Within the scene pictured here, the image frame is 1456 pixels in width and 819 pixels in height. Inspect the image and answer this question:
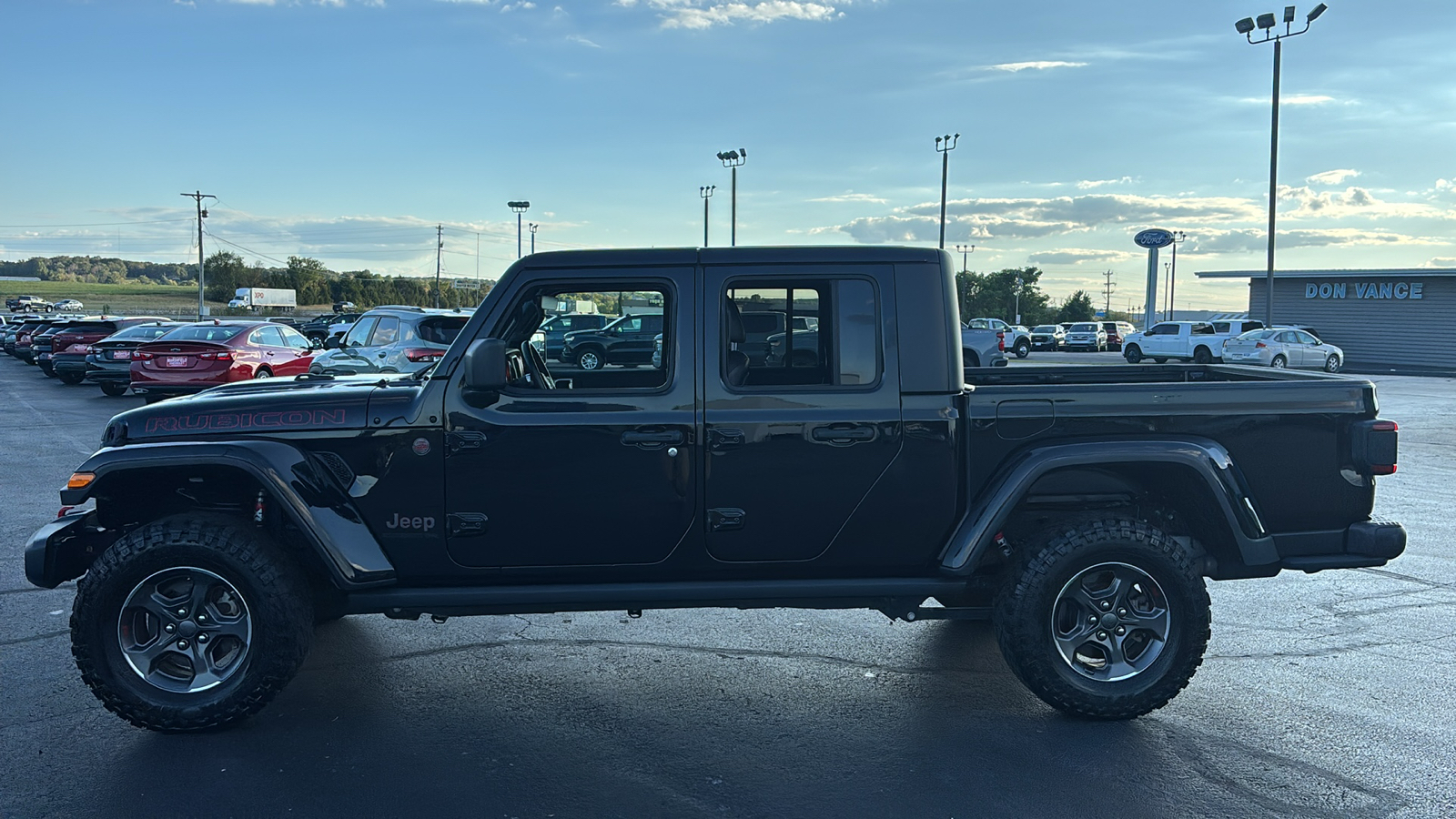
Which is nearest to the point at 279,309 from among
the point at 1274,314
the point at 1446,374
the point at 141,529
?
the point at 1274,314

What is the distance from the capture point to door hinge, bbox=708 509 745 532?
4324 millimetres

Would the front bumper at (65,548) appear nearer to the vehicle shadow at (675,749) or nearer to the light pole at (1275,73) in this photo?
the vehicle shadow at (675,749)

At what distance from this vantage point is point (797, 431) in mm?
4328

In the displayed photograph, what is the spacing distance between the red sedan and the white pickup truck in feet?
111

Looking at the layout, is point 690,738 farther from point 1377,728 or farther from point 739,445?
point 1377,728

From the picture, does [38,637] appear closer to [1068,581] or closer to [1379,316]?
[1068,581]

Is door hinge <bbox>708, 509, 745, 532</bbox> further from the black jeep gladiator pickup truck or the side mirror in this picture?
the side mirror

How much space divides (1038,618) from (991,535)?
17.1 inches

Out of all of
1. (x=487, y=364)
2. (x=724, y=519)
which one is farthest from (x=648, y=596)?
(x=487, y=364)

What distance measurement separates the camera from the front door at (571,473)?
4262 mm

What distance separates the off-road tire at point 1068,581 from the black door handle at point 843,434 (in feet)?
2.96

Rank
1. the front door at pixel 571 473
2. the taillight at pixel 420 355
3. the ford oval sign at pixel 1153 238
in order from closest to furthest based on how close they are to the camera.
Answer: the front door at pixel 571 473
the taillight at pixel 420 355
the ford oval sign at pixel 1153 238

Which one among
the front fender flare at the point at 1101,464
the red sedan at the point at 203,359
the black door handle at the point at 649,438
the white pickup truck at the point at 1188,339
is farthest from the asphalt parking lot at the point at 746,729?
the white pickup truck at the point at 1188,339

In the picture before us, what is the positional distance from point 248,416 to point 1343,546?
4797 millimetres
